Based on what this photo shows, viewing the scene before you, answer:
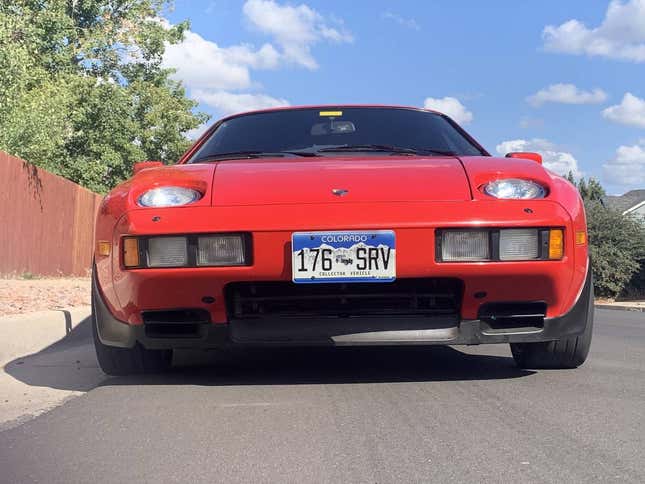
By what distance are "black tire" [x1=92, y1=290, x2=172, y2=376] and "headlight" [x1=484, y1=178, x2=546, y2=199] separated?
1.82 m

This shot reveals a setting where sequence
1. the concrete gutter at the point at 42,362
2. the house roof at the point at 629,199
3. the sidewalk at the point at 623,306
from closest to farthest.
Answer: the concrete gutter at the point at 42,362, the sidewalk at the point at 623,306, the house roof at the point at 629,199

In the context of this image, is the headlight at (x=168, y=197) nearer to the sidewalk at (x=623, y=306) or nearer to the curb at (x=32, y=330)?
the curb at (x=32, y=330)

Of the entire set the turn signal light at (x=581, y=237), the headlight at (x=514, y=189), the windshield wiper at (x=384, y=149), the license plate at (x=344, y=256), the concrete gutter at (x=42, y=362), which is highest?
the windshield wiper at (x=384, y=149)

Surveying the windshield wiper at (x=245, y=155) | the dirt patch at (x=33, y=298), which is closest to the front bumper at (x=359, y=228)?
the windshield wiper at (x=245, y=155)

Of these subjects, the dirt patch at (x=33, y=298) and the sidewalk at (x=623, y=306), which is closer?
the dirt patch at (x=33, y=298)

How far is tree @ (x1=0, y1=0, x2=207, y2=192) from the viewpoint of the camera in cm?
1428

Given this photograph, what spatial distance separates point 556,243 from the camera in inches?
129

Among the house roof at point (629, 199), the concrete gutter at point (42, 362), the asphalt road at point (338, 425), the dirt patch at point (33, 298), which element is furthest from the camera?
the house roof at point (629, 199)

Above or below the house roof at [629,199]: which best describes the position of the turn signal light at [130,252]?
below

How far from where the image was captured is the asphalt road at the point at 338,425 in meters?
2.32

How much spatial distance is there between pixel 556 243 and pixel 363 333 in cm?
91

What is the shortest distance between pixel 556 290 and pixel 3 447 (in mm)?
2279

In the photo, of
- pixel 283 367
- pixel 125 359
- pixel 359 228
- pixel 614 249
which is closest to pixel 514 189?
pixel 359 228

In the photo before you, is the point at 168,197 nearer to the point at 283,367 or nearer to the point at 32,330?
the point at 283,367
